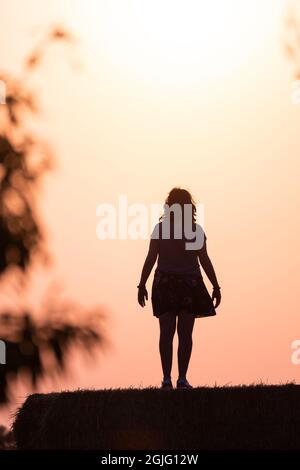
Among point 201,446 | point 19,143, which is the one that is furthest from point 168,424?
point 19,143

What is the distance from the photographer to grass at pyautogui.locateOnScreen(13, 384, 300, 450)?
1947 centimetres

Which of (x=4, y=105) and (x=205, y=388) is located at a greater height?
(x=4, y=105)

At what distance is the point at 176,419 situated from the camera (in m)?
19.6

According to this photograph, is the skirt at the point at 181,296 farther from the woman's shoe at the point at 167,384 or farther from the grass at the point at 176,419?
the grass at the point at 176,419

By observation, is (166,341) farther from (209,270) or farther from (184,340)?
(209,270)

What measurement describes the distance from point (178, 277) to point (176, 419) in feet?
6.65

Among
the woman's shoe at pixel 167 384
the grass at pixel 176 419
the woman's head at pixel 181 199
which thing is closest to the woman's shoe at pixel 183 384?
the woman's shoe at pixel 167 384

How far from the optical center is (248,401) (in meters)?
19.8

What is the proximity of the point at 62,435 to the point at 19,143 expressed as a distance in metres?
2.73

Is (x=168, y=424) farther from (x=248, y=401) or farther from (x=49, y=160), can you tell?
(x=49, y=160)

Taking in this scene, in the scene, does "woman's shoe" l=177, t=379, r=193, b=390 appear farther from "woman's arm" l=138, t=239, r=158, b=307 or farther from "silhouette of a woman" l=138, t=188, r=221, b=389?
"woman's arm" l=138, t=239, r=158, b=307

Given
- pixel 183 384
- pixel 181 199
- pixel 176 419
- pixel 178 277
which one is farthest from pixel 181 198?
pixel 176 419

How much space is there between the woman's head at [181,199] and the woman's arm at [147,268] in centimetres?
44
